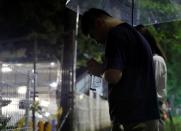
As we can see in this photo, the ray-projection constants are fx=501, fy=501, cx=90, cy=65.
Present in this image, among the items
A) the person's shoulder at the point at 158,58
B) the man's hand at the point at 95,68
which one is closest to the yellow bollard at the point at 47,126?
the person's shoulder at the point at 158,58

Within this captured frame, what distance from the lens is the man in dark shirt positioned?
335 cm

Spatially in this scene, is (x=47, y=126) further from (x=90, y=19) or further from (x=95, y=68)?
(x=90, y=19)

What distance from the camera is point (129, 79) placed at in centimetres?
340

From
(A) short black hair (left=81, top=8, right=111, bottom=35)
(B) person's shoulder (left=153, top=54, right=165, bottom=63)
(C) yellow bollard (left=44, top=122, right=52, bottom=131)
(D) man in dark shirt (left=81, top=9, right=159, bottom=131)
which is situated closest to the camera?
(D) man in dark shirt (left=81, top=9, right=159, bottom=131)

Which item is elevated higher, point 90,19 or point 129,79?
point 90,19

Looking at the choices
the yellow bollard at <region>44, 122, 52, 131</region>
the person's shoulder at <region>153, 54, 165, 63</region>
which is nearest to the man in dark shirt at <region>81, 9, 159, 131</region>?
the person's shoulder at <region>153, 54, 165, 63</region>

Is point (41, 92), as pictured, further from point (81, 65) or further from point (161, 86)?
point (161, 86)

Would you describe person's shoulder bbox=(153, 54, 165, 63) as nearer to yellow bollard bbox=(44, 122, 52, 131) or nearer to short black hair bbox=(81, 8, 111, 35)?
short black hair bbox=(81, 8, 111, 35)

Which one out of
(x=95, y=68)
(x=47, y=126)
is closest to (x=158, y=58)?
(x=95, y=68)

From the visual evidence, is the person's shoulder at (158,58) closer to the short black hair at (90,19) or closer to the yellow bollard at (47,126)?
the short black hair at (90,19)

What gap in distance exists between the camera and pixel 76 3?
520 cm

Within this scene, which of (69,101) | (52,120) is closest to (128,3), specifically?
(52,120)

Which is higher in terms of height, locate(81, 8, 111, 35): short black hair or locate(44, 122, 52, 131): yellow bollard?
locate(81, 8, 111, 35): short black hair

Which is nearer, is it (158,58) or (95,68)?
(95,68)
